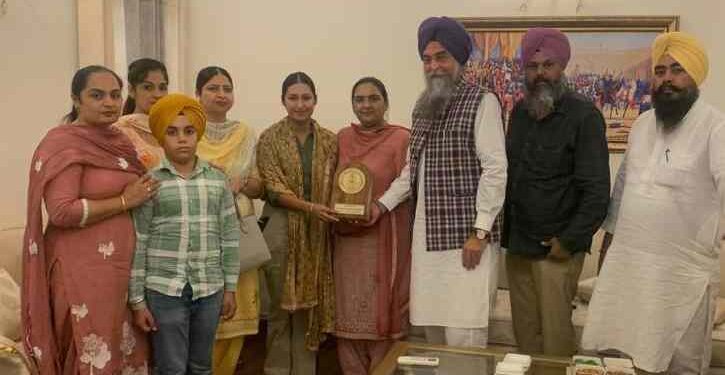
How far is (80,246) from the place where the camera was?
6.93 ft

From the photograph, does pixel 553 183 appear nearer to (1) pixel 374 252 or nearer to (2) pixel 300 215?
(1) pixel 374 252

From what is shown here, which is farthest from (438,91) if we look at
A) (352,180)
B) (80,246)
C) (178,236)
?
(80,246)

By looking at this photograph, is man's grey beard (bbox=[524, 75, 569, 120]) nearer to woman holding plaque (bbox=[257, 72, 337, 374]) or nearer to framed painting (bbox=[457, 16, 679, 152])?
woman holding plaque (bbox=[257, 72, 337, 374])

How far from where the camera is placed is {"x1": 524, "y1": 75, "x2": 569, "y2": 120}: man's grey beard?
8.30 ft

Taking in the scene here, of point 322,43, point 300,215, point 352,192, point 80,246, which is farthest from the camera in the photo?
point 322,43

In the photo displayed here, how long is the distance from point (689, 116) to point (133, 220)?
6.20 ft

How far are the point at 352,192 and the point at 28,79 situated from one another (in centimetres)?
162

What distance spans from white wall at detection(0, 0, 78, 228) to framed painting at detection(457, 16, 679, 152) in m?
2.19

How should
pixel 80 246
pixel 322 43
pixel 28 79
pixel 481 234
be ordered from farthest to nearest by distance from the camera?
pixel 322 43, pixel 28 79, pixel 481 234, pixel 80 246

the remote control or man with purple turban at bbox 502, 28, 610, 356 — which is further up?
man with purple turban at bbox 502, 28, 610, 356

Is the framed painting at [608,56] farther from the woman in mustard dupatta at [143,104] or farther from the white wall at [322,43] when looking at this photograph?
the woman in mustard dupatta at [143,104]

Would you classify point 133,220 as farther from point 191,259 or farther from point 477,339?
point 477,339

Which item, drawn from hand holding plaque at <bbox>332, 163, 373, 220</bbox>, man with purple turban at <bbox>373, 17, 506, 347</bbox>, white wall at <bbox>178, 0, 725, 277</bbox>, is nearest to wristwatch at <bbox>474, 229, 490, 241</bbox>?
man with purple turban at <bbox>373, 17, 506, 347</bbox>

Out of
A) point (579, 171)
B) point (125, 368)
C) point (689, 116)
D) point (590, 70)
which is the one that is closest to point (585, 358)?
point (579, 171)
